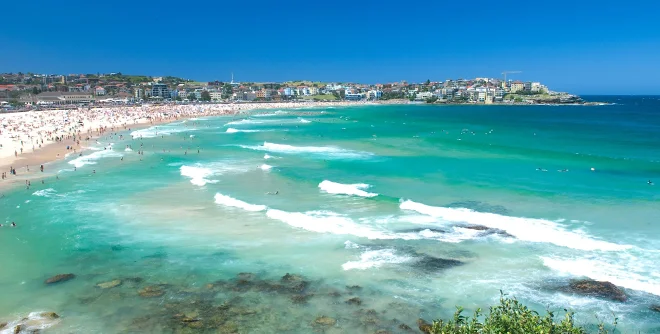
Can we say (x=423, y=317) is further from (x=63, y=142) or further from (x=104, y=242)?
(x=63, y=142)

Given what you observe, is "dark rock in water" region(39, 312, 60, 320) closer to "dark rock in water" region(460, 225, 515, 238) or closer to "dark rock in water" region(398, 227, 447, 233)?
"dark rock in water" region(398, 227, 447, 233)

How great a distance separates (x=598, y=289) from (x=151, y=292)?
1501 cm

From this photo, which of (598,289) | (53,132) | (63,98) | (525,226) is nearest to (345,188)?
(525,226)

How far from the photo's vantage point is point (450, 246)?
19891mm

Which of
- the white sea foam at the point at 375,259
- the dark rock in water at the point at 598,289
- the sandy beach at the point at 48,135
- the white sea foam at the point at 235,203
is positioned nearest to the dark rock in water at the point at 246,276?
the white sea foam at the point at 375,259

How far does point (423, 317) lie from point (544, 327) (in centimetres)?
581

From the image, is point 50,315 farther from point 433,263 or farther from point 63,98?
point 63,98

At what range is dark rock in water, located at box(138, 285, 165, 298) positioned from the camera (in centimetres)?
1567

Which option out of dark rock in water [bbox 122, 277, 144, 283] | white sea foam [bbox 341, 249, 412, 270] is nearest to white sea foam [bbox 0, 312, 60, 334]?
dark rock in water [bbox 122, 277, 144, 283]

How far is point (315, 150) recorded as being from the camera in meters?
52.0

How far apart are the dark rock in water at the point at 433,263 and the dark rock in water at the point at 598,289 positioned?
3934 mm

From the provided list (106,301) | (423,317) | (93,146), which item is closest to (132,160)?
(93,146)

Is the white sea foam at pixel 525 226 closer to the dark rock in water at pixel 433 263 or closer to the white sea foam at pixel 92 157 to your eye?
the dark rock in water at pixel 433 263

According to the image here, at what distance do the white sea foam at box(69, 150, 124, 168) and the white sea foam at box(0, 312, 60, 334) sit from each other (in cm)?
2896
